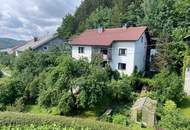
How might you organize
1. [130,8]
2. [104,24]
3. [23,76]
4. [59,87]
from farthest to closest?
[104,24] < [130,8] < [23,76] < [59,87]

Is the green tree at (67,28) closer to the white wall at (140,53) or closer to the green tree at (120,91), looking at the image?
the white wall at (140,53)

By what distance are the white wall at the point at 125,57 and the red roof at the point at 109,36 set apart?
70cm

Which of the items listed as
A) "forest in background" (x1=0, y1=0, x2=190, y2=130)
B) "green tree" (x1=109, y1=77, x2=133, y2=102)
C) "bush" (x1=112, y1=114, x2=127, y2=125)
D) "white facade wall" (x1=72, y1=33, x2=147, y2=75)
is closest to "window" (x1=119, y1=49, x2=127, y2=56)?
"white facade wall" (x1=72, y1=33, x2=147, y2=75)

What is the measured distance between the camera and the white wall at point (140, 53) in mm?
33519

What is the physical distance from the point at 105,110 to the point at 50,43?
32.8m

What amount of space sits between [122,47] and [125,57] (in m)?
1.27

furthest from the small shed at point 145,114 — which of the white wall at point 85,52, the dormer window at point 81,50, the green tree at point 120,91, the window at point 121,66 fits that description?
the dormer window at point 81,50

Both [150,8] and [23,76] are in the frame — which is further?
[150,8]

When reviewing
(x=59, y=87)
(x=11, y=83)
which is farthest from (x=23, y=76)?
(x=59, y=87)

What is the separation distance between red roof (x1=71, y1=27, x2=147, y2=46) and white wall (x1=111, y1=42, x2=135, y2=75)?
699 millimetres

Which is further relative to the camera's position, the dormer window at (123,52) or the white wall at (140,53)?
the dormer window at (123,52)

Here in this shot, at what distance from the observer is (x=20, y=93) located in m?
28.0

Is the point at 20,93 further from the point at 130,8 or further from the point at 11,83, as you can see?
the point at 130,8

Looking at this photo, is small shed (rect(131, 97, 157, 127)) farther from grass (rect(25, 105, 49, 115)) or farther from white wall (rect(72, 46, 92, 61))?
white wall (rect(72, 46, 92, 61))
